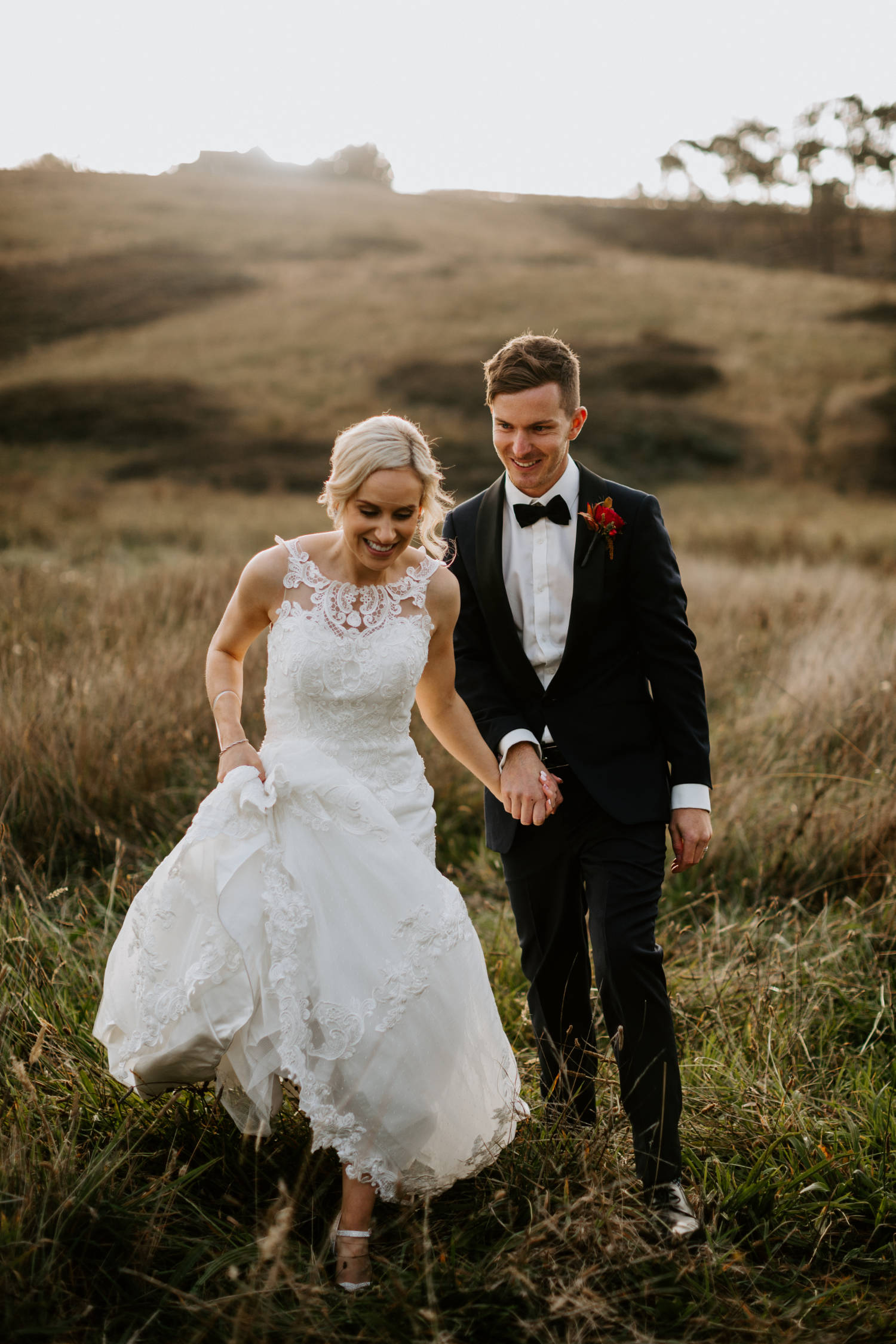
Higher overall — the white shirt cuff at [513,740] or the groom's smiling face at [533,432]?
the groom's smiling face at [533,432]

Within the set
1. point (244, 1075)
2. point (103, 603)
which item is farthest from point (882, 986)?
point (103, 603)

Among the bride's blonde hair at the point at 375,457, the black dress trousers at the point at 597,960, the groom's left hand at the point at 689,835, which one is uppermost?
the bride's blonde hair at the point at 375,457

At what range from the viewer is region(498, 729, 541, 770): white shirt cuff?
3.07 meters

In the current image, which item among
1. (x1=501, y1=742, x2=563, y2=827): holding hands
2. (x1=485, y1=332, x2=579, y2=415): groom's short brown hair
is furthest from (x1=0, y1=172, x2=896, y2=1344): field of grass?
(x1=485, y1=332, x2=579, y2=415): groom's short brown hair

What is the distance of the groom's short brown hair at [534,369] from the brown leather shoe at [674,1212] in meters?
2.29

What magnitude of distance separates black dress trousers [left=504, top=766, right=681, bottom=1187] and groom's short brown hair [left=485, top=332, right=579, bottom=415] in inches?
47.2

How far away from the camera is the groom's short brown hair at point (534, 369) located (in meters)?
2.92

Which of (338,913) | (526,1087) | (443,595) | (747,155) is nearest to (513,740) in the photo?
(443,595)

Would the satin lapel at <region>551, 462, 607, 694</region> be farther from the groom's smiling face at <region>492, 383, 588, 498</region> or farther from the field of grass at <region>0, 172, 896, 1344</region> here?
the field of grass at <region>0, 172, 896, 1344</region>

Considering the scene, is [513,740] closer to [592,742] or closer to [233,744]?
[592,742]

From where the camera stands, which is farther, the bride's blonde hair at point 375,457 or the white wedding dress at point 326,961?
the bride's blonde hair at point 375,457

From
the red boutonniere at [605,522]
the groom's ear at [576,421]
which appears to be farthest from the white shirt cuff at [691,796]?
the groom's ear at [576,421]

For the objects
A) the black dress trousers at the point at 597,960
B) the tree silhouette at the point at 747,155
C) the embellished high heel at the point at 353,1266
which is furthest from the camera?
the tree silhouette at the point at 747,155

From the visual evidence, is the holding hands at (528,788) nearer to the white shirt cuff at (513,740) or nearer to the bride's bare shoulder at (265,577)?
the white shirt cuff at (513,740)
